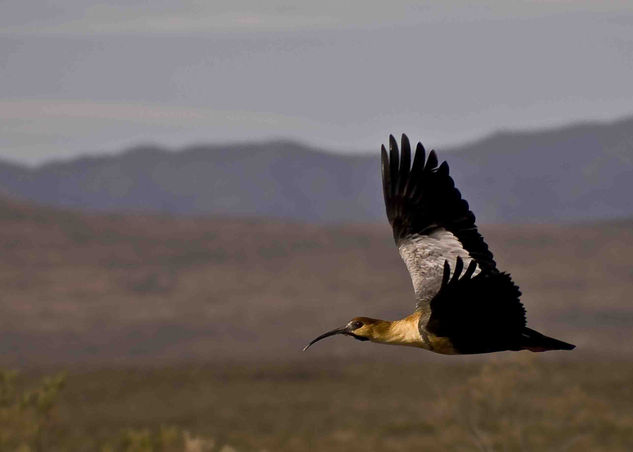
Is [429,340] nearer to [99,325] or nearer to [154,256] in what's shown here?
[99,325]

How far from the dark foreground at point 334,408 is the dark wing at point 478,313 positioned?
11.2 m

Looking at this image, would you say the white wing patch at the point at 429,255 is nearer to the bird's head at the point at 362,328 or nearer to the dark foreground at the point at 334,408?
the bird's head at the point at 362,328

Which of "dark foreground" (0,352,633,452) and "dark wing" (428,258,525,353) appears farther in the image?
"dark foreground" (0,352,633,452)

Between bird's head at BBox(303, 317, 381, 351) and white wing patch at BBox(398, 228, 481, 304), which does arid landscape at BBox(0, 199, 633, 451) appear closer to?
white wing patch at BBox(398, 228, 481, 304)

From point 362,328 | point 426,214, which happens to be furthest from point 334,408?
point 362,328

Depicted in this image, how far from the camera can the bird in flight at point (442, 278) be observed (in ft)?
36.9

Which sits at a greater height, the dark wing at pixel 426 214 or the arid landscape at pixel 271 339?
the dark wing at pixel 426 214

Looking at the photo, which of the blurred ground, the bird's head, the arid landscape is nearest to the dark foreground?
the arid landscape

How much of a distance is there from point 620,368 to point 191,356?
43292 mm

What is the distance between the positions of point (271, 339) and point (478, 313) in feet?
349

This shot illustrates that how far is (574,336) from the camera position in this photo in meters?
112

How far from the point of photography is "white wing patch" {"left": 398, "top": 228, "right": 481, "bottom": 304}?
41.8ft

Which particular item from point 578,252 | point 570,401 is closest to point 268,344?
point 578,252

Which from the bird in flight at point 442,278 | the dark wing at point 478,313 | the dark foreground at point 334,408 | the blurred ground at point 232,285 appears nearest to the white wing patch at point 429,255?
the bird in flight at point 442,278
